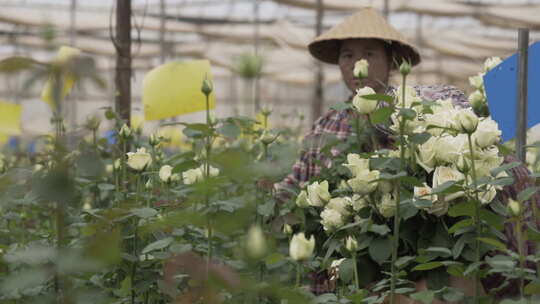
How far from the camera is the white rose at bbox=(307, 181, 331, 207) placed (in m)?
0.95

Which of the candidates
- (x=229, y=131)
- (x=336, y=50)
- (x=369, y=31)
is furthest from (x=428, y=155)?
(x=336, y=50)

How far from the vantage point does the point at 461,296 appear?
2.50 ft

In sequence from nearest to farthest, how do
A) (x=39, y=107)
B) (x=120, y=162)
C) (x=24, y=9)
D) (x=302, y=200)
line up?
1. (x=39, y=107)
2. (x=302, y=200)
3. (x=120, y=162)
4. (x=24, y=9)

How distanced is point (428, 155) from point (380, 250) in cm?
13

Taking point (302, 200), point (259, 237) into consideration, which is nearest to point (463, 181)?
point (302, 200)

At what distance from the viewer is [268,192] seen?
1.28 m

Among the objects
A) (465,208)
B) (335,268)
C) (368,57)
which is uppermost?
(368,57)

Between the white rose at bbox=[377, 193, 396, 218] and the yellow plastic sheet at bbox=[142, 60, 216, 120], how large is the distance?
74 cm

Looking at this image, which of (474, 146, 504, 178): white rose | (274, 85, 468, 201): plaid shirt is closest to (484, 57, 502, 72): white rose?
(274, 85, 468, 201): plaid shirt

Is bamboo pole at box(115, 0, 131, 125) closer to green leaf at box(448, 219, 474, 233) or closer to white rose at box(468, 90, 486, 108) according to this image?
white rose at box(468, 90, 486, 108)

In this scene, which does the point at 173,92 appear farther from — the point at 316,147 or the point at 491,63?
the point at 491,63

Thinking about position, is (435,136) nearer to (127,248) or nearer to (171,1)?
(127,248)

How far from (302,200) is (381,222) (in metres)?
0.12

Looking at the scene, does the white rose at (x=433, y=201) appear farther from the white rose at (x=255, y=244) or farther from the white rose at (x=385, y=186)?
the white rose at (x=255, y=244)
